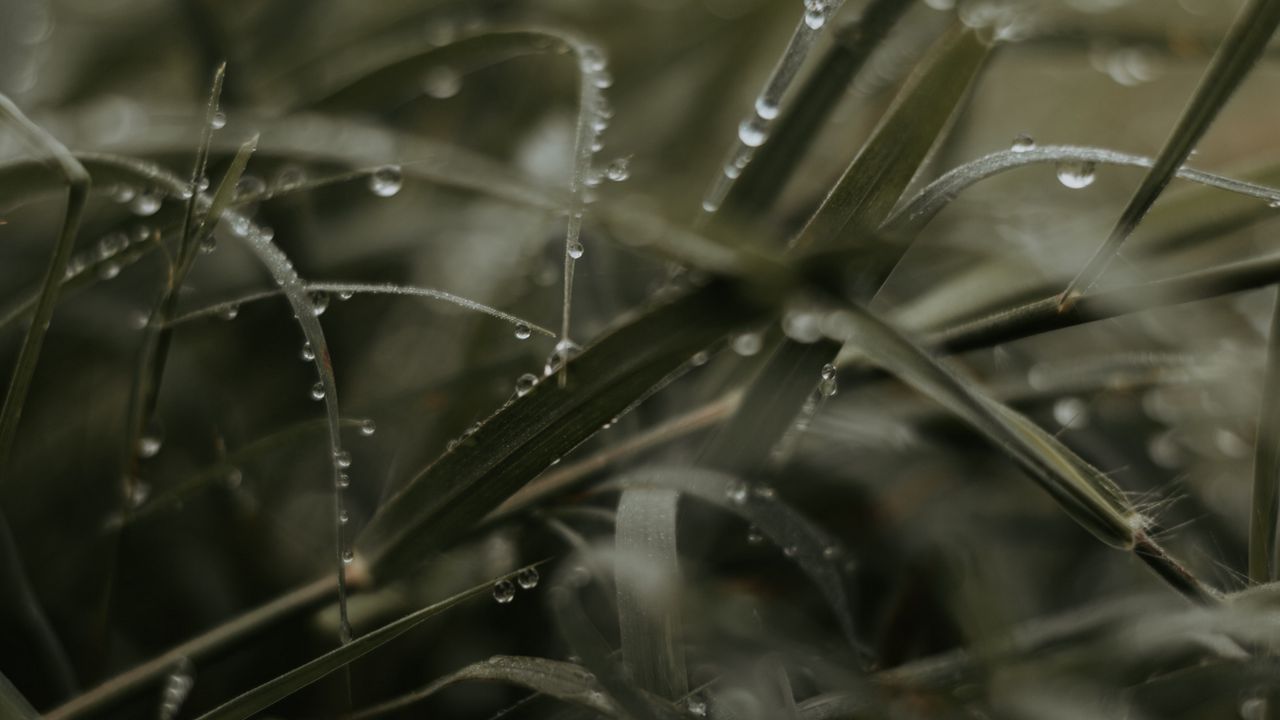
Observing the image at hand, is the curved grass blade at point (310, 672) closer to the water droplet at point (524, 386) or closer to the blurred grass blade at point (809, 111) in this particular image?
the water droplet at point (524, 386)

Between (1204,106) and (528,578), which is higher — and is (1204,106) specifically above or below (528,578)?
above

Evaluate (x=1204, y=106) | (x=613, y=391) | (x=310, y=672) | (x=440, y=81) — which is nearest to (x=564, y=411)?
(x=613, y=391)

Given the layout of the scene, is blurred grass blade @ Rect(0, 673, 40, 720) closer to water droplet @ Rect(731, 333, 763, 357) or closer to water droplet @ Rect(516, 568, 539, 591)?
water droplet @ Rect(516, 568, 539, 591)

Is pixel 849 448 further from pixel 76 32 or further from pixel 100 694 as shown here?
pixel 76 32

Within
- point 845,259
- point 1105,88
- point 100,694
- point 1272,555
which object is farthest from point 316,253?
point 1105,88

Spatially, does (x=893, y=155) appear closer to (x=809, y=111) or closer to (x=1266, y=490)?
(x=809, y=111)

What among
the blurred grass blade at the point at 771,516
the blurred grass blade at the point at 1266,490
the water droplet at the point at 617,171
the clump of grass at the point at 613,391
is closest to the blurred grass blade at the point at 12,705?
the clump of grass at the point at 613,391
